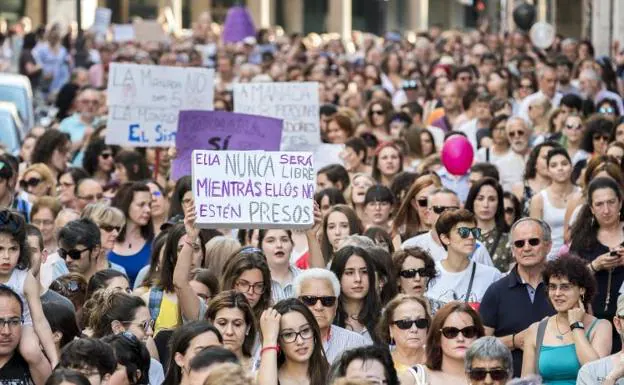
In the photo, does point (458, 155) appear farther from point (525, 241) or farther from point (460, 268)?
point (525, 241)

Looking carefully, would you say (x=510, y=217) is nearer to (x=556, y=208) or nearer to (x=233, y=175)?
(x=556, y=208)

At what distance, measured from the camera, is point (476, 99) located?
66.7ft

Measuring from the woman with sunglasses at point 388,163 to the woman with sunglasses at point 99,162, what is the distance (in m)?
2.44

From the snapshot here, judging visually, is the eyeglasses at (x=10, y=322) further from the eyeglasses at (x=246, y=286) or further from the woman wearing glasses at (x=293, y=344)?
the eyeglasses at (x=246, y=286)

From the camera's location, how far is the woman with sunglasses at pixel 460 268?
492 inches

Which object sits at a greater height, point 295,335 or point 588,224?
point 588,224

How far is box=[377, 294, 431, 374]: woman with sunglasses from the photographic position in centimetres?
1077

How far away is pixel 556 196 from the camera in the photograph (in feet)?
49.9

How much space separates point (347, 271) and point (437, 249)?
1.72 metres

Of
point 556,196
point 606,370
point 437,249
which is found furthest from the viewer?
point 556,196

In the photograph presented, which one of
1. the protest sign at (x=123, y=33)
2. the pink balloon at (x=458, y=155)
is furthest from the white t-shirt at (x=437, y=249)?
the protest sign at (x=123, y=33)

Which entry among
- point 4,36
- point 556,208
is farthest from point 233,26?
point 556,208

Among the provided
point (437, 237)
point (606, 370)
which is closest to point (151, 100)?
point (437, 237)

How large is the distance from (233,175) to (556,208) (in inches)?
140
